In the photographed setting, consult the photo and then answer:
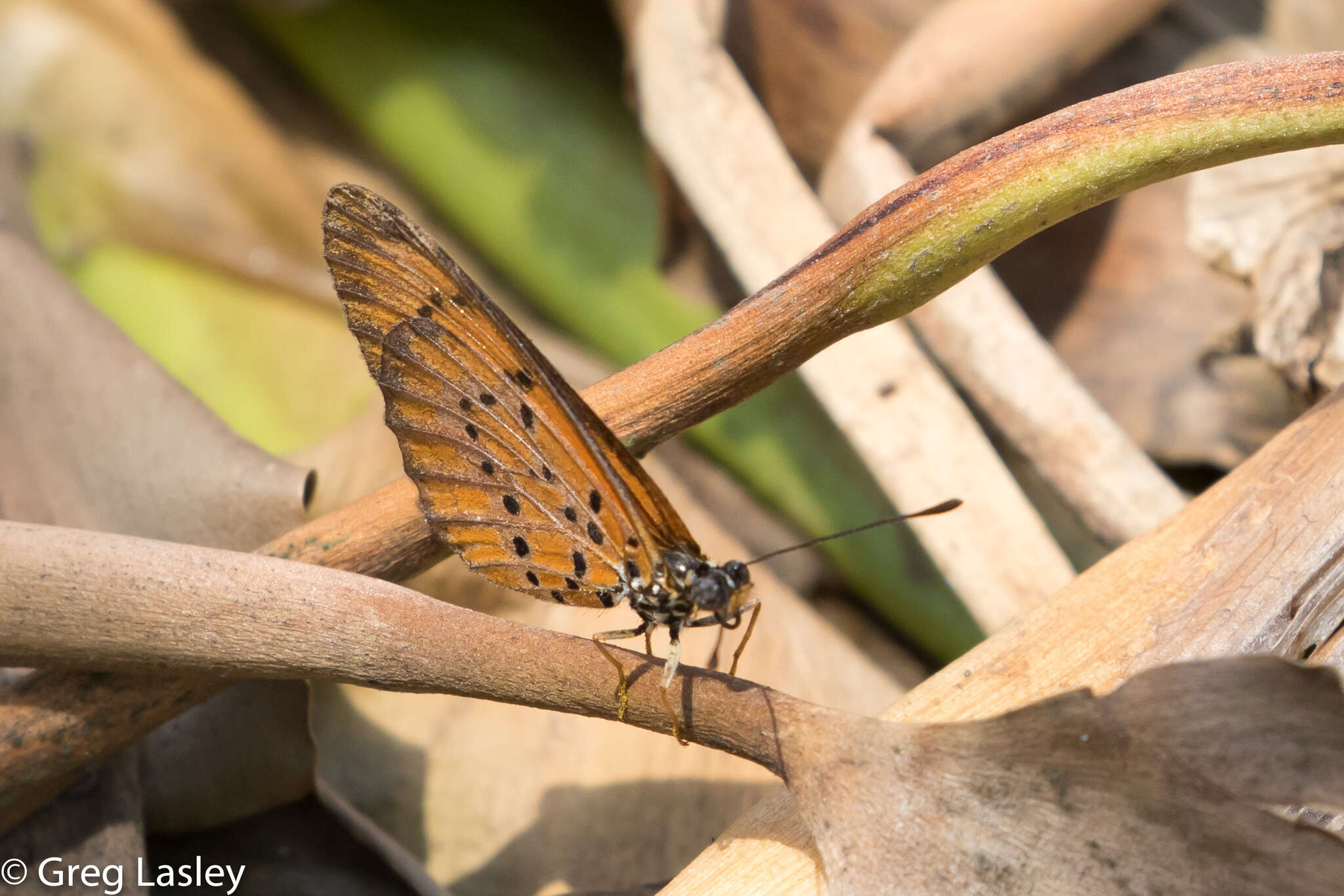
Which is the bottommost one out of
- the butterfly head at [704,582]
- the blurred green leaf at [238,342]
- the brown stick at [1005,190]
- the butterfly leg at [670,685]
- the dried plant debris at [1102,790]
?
the dried plant debris at [1102,790]

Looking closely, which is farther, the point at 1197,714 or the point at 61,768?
the point at 61,768

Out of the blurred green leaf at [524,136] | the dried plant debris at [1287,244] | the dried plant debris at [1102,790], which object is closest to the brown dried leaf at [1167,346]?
the dried plant debris at [1287,244]

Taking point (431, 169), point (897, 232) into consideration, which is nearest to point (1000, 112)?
point (897, 232)

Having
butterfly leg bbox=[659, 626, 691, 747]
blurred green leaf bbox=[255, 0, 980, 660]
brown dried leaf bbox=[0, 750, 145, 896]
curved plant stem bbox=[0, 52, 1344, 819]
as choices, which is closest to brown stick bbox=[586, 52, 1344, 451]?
curved plant stem bbox=[0, 52, 1344, 819]

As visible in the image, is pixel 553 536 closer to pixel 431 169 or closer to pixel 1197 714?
pixel 1197 714

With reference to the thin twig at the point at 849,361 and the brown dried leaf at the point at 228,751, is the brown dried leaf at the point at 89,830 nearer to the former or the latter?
the brown dried leaf at the point at 228,751

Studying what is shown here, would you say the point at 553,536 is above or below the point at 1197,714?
above
